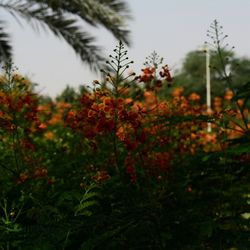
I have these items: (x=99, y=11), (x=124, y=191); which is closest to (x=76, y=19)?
(x=99, y=11)

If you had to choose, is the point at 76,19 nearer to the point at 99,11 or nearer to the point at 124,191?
the point at 99,11

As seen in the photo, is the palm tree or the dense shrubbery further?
the palm tree

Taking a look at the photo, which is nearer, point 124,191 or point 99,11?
point 124,191

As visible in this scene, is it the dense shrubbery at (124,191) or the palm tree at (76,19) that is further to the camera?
the palm tree at (76,19)

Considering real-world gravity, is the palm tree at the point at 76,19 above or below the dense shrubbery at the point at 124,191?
above

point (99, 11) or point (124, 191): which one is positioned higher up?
point (99, 11)

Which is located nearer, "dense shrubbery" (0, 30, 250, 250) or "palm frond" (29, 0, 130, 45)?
"dense shrubbery" (0, 30, 250, 250)

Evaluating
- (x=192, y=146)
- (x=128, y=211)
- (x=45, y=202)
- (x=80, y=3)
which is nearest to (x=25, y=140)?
(x=45, y=202)

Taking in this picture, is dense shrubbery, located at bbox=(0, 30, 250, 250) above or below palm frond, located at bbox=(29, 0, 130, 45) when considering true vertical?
below

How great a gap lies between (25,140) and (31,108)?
0.97 ft

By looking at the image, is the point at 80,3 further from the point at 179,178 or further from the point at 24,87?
the point at 179,178

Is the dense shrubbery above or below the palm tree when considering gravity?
below

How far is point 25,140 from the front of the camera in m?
4.54

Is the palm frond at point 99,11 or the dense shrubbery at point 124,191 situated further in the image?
the palm frond at point 99,11
